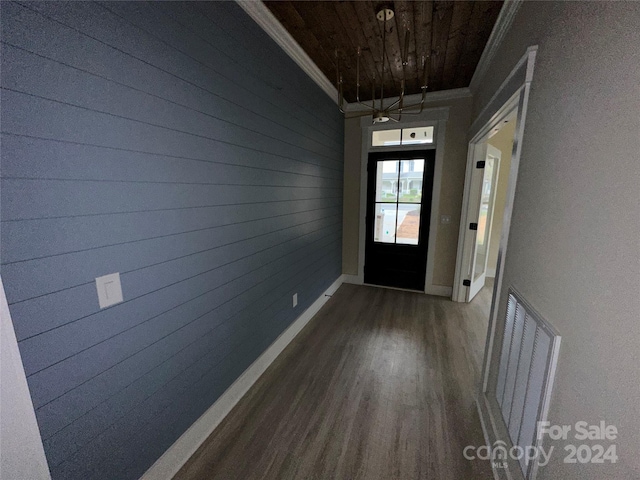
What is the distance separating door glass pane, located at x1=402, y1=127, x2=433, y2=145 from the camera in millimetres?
3344

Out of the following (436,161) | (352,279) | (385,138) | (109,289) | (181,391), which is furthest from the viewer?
(352,279)

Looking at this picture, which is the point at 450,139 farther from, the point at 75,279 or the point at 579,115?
the point at 75,279

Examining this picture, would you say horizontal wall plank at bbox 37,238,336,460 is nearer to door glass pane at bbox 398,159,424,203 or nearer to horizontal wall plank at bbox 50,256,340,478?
horizontal wall plank at bbox 50,256,340,478

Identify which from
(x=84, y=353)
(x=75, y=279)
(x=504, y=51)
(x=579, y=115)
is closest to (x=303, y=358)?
(x=84, y=353)

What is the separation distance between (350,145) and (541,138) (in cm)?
283

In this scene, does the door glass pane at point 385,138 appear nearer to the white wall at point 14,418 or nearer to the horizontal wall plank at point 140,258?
the horizontal wall plank at point 140,258

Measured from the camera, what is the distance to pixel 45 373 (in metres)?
0.83

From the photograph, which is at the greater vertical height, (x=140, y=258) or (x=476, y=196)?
(x=476, y=196)

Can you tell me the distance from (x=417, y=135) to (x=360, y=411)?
3307mm

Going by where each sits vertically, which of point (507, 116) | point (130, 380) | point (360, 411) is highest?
point (507, 116)

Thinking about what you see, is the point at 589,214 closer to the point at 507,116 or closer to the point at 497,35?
the point at 507,116

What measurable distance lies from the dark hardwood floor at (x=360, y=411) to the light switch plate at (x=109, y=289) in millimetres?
1077

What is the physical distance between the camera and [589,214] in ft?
2.61

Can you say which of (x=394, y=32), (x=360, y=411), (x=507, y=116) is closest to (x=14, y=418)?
(x=360, y=411)
